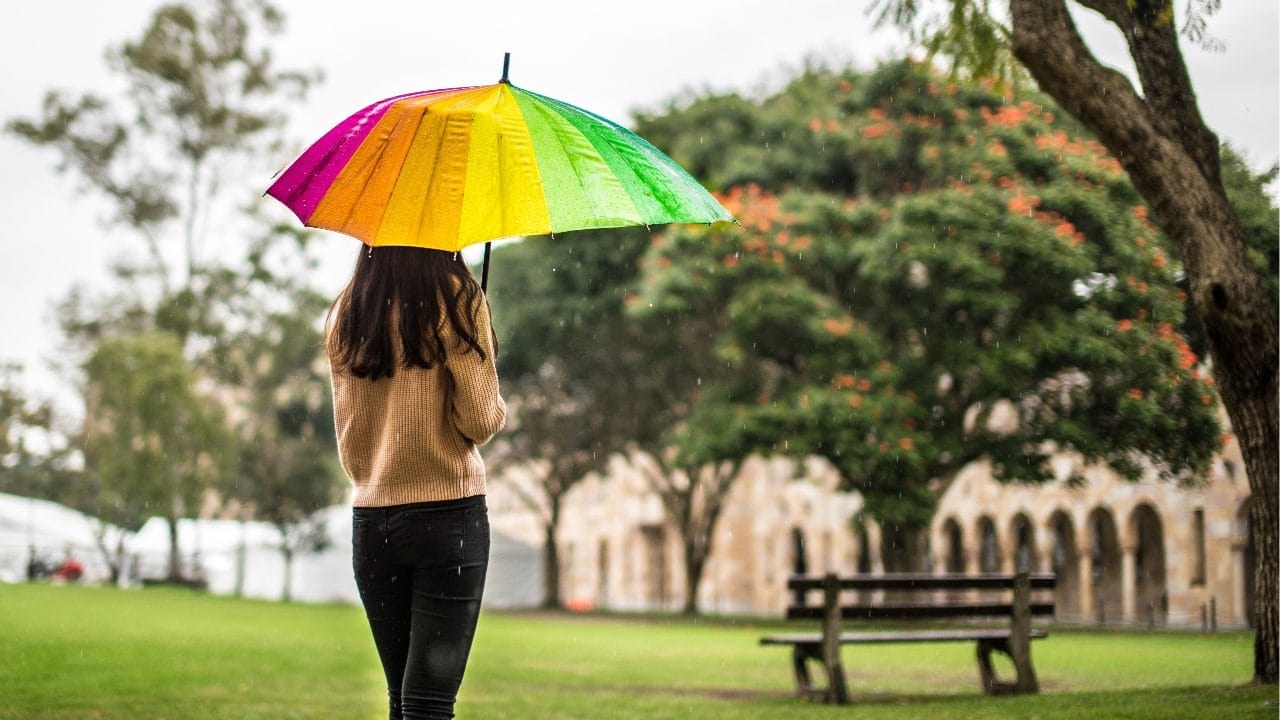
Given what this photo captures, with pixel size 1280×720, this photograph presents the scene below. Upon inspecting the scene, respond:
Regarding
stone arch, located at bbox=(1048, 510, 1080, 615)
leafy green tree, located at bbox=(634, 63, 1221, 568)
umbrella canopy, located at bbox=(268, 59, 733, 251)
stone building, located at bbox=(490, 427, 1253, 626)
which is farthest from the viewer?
stone arch, located at bbox=(1048, 510, 1080, 615)

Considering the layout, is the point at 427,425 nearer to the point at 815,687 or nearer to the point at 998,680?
the point at 815,687

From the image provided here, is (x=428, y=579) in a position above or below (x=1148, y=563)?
above

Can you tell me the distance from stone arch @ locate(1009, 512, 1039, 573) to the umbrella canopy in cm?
2749

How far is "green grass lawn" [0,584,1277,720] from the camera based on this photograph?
8.30m

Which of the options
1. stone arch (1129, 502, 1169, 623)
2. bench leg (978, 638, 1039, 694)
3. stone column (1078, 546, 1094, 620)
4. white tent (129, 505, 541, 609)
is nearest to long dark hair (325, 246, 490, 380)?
bench leg (978, 638, 1039, 694)

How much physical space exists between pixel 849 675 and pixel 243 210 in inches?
1000

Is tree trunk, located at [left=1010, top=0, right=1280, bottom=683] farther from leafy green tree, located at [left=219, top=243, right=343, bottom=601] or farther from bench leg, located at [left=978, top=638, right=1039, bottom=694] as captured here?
leafy green tree, located at [left=219, top=243, right=343, bottom=601]

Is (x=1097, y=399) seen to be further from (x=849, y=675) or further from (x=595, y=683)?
(x=595, y=683)

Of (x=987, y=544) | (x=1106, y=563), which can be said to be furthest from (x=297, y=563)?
(x=1106, y=563)

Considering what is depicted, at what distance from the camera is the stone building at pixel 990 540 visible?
2420 cm

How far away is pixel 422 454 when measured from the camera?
10.0ft

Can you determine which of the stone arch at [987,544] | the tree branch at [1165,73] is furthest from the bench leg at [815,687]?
the stone arch at [987,544]

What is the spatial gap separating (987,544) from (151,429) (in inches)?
796

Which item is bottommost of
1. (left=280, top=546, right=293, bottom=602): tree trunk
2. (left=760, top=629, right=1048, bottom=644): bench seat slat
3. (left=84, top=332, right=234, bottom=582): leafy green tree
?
(left=280, top=546, right=293, bottom=602): tree trunk
